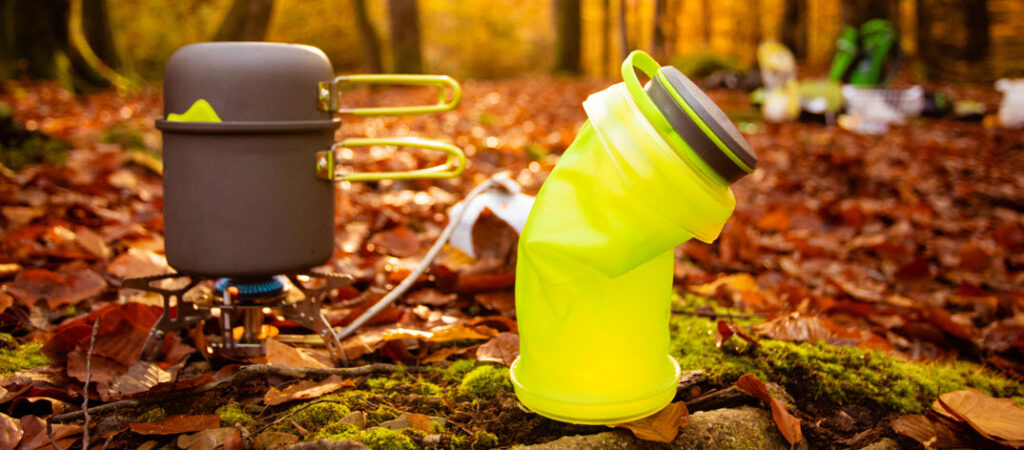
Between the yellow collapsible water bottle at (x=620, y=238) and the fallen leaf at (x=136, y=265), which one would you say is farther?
the fallen leaf at (x=136, y=265)

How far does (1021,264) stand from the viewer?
3297mm

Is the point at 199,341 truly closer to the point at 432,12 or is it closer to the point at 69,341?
the point at 69,341

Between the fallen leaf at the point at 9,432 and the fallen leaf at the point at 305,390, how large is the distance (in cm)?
40

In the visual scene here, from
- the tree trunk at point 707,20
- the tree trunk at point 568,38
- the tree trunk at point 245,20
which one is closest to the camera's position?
the tree trunk at point 245,20

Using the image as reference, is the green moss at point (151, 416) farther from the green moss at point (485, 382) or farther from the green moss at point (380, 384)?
the green moss at point (485, 382)

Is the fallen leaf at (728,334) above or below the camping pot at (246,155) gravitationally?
below

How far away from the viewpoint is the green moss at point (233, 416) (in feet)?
4.51

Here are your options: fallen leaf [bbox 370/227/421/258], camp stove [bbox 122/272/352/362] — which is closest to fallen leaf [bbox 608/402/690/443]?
camp stove [bbox 122/272/352/362]

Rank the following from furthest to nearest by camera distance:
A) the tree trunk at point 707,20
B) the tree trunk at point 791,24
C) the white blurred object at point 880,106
→ the tree trunk at point 707,20 → the tree trunk at point 791,24 → the white blurred object at point 880,106

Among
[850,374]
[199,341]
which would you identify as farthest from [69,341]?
[850,374]

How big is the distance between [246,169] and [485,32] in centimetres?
2694

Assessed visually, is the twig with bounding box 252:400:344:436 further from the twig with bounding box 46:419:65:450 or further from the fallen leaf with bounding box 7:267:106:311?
the fallen leaf with bounding box 7:267:106:311

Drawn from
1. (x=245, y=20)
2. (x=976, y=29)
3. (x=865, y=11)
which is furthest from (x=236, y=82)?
(x=976, y=29)

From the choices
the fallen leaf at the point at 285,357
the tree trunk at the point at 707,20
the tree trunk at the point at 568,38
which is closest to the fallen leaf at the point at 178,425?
the fallen leaf at the point at 285,357
